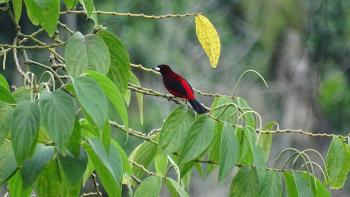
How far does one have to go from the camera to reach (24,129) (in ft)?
4.18

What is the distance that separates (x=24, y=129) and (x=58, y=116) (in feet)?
0.14

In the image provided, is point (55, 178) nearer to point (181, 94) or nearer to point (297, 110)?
point (181, 94)

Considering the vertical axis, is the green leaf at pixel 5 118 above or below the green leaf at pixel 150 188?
above

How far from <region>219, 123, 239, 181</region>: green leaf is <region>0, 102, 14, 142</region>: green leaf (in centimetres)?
37

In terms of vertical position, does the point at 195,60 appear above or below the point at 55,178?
above

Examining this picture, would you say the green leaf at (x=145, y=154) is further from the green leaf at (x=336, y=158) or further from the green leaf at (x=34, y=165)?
the green leaf at (x=34, y=165)

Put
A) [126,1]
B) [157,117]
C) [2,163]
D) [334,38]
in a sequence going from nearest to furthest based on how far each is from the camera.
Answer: [2,163] < [157,117] < [126,1] < [334,38]

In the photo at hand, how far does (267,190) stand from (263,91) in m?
9.88

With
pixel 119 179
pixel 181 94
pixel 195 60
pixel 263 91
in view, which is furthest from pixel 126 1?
pixel 119 179

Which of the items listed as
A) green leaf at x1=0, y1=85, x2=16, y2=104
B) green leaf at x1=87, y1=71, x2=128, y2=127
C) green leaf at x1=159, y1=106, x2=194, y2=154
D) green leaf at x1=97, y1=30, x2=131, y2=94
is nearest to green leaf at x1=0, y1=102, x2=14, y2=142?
green leaf at x1=0, y1=85, x2=16, y2=104

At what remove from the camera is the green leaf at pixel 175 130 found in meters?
1.75

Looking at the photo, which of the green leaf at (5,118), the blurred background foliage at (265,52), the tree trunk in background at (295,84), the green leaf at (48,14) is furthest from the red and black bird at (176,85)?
the tree trunk in background at (295,84)

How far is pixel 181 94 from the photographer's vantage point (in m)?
2.17

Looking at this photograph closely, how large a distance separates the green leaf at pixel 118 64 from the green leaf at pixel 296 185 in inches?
13.6
